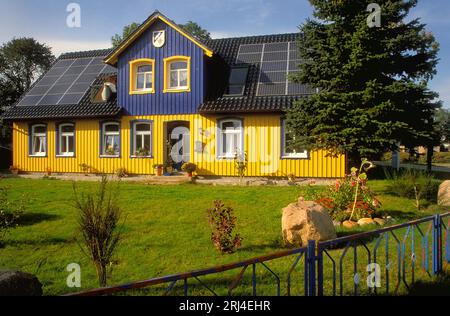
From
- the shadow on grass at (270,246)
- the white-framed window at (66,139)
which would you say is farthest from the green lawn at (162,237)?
the white-framed window at (66,139)

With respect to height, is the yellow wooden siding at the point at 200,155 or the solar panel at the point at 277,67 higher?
the solar panel at the point at 277,67

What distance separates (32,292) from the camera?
13.4ft

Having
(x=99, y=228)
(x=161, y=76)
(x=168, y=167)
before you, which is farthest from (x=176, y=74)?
(x=99, y=228)

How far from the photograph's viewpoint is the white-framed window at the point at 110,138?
19.3 m

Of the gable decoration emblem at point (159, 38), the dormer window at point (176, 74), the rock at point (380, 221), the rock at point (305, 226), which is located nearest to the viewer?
the rock at point (305, 226)

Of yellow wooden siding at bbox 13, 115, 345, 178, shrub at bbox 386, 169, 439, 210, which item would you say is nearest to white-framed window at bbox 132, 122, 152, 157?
yellow wooden siding at bbox 13, 115, 345, 178

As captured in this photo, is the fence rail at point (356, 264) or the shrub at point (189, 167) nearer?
the fence rail at point (356, 264)

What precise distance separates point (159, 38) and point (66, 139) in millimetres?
7621

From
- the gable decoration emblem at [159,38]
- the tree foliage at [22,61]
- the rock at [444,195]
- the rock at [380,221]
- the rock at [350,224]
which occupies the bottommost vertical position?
the rock at [350,224]

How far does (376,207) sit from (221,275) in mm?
4976

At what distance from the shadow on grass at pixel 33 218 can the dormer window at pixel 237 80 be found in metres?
10.5

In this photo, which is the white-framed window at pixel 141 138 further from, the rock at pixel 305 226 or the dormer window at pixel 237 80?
the rock at pixel 305 226

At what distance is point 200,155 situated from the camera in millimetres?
17750
